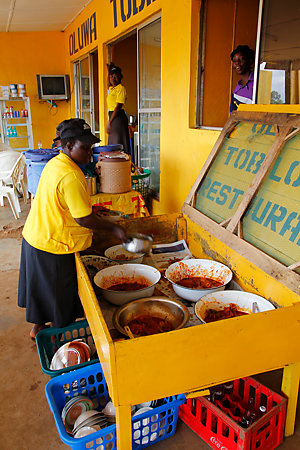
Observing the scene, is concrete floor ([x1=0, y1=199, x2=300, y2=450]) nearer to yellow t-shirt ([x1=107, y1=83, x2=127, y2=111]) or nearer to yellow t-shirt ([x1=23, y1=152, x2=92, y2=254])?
yellow t-shirt ([x1=23, y1=152, x2=92, y2=254])

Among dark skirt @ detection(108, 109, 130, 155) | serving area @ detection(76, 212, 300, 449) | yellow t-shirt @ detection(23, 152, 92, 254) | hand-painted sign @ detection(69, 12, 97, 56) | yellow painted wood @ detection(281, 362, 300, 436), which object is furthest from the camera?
hand-painted sign @ detection(69, 12, 97, 56)

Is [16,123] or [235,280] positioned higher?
[16,123]

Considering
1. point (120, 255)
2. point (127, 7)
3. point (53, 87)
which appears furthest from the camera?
point (53, 87)

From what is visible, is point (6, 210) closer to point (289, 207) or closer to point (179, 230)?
point (179, 230)

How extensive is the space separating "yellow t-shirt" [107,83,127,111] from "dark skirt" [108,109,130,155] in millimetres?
143

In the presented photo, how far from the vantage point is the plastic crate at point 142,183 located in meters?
4.21

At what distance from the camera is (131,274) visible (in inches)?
80.5

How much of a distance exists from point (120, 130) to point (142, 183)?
145 centimetres

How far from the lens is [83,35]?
7.39m

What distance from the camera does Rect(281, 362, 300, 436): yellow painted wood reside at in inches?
67.2

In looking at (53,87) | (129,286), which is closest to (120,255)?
(129,286)

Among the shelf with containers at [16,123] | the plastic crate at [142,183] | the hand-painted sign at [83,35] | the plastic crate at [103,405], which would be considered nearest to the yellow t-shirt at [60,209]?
the plastic crate at [103,405]

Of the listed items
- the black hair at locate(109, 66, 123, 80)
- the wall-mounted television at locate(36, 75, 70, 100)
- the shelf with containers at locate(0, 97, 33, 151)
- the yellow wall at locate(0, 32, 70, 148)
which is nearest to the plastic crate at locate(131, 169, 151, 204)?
the black hair at locate(109, 66, 123, 80)

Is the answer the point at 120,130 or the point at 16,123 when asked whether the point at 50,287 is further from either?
the point at 16,123
